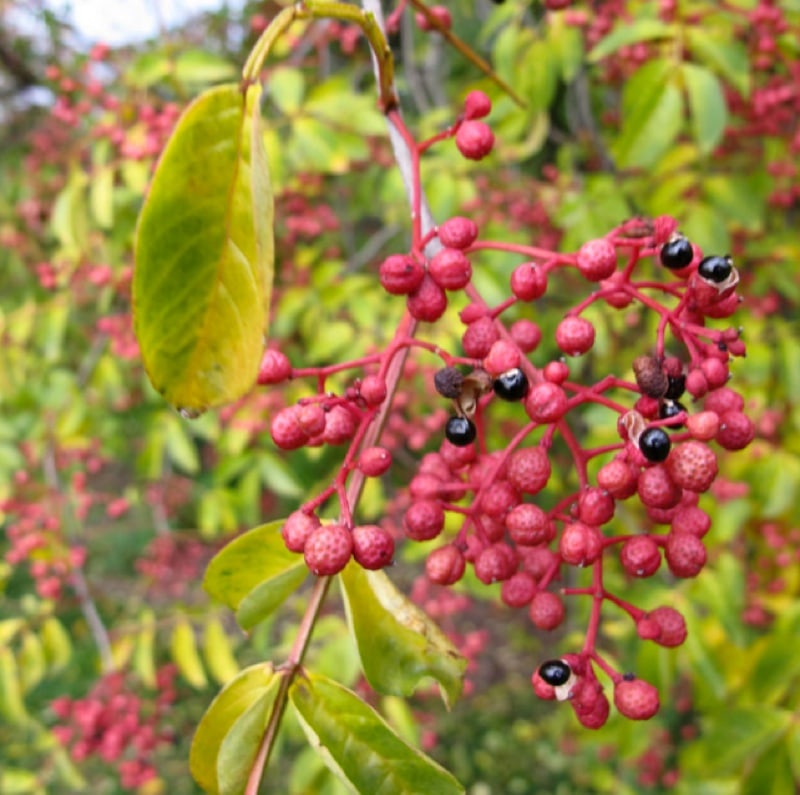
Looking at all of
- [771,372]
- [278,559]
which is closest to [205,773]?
[278,559]

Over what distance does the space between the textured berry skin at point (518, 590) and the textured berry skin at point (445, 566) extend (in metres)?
0.08

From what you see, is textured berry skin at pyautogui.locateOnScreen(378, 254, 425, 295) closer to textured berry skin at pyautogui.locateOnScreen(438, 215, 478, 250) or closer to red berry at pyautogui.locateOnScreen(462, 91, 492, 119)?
textured berry skin at pyautogui.locateOnScreen(438, 215, 478, 250)

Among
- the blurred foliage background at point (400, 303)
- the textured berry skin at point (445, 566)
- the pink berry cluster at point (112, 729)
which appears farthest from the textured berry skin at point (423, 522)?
the pink berry cluster at point (112, 729)

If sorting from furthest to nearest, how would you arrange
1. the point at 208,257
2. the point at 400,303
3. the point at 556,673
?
the point at 400,303 < the point at 556,673 < the point at 208,257

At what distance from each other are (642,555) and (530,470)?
0.21 m

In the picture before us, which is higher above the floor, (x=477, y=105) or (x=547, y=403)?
(x=477, y=105)

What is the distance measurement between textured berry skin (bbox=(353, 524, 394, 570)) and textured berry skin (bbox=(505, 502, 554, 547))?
18cm

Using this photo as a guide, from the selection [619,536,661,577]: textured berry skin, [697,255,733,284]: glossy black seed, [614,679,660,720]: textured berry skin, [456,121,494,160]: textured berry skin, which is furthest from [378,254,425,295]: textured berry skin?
[614,679,660,720]: textured berry skin

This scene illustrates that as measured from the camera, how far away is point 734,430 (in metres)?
0.97

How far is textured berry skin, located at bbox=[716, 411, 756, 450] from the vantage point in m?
0.96

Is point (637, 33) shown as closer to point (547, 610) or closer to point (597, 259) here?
point (597, 259)

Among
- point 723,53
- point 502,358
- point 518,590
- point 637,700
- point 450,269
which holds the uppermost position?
point 723,53

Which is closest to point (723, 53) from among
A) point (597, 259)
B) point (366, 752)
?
point (597, 259)

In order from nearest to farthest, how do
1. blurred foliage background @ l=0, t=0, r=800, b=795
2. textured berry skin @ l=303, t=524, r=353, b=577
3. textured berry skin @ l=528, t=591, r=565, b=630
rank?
textured berry skin @ l=303, t=524, r=353, b=577 < textured berry skin @ l=528, t=591, r=565, b=630 < blurred foliage background @ l=0, t=0, r=800, b=795
